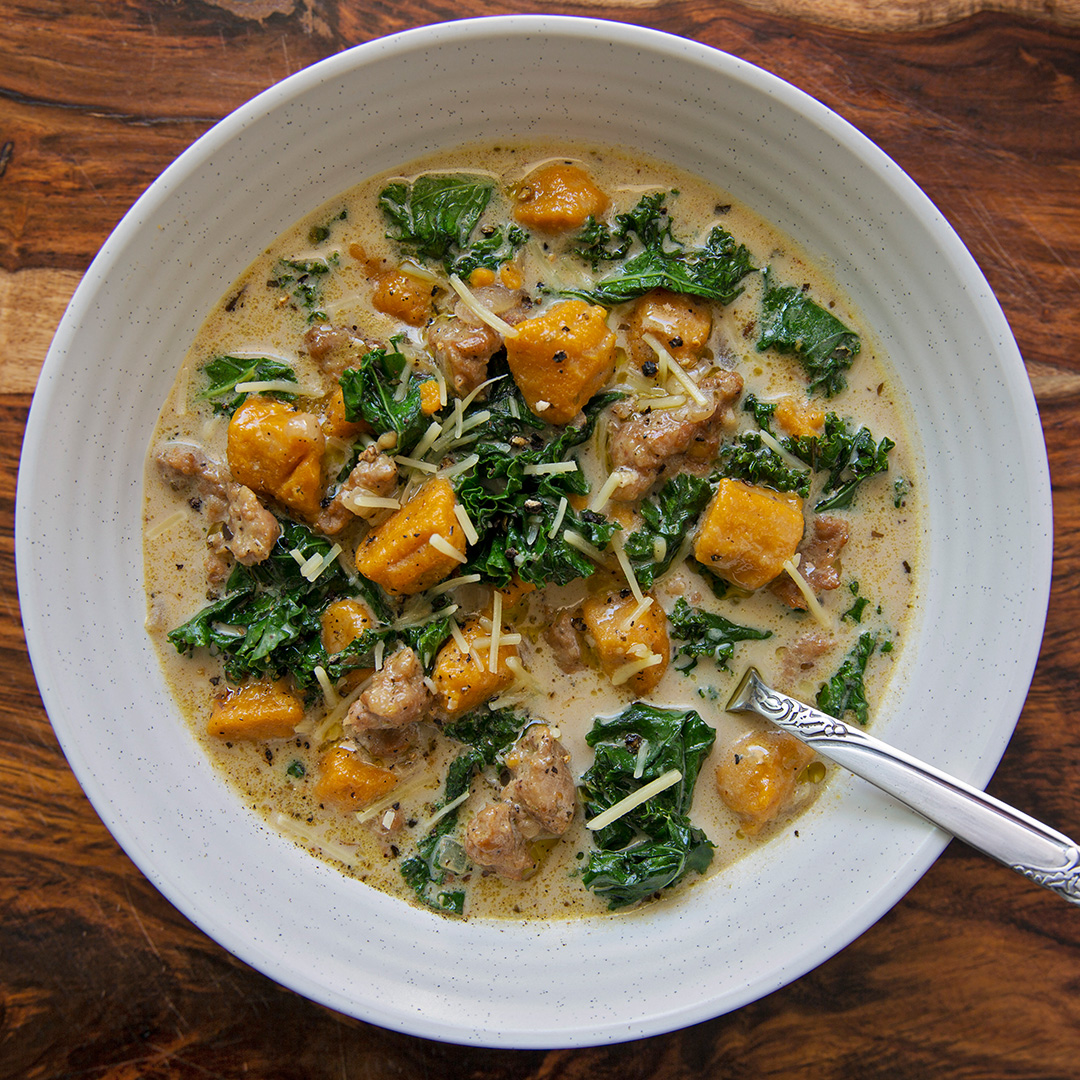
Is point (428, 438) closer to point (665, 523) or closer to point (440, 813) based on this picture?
point (665, 523)

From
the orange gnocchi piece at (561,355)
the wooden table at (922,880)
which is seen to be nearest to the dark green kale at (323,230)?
the wooden table at (922,880)

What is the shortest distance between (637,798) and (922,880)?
1.46m

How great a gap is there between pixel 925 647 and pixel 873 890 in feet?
3.28

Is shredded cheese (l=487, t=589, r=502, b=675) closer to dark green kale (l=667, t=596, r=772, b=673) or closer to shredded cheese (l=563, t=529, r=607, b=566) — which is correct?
shredded cheese (l=563, t=529, r=607, b=566)

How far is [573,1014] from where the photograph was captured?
124 inches

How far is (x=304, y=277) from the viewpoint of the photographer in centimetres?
336

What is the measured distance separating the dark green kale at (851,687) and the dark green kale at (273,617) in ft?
6.79

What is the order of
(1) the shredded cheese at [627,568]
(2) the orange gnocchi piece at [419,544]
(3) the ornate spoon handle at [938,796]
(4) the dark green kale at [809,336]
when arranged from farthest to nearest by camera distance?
(4) the dark green kale at [809,336], (1) the shredded cheese at [627,568], (2) the orange gnocchi piece at [419,544], (3) the ornate spoon handle at [938,796]

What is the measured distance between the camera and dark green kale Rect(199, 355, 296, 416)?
332cm

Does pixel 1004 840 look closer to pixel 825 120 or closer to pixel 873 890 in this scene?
pixel 873 890

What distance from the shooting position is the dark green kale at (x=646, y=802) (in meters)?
3.20

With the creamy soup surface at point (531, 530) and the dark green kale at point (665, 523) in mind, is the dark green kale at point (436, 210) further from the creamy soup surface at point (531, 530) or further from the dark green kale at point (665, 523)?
the dark green kale at point (665, 523)

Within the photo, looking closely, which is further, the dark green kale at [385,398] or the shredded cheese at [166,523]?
the shredded cheese at [166,523]

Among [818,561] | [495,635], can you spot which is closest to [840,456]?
[818,561]
